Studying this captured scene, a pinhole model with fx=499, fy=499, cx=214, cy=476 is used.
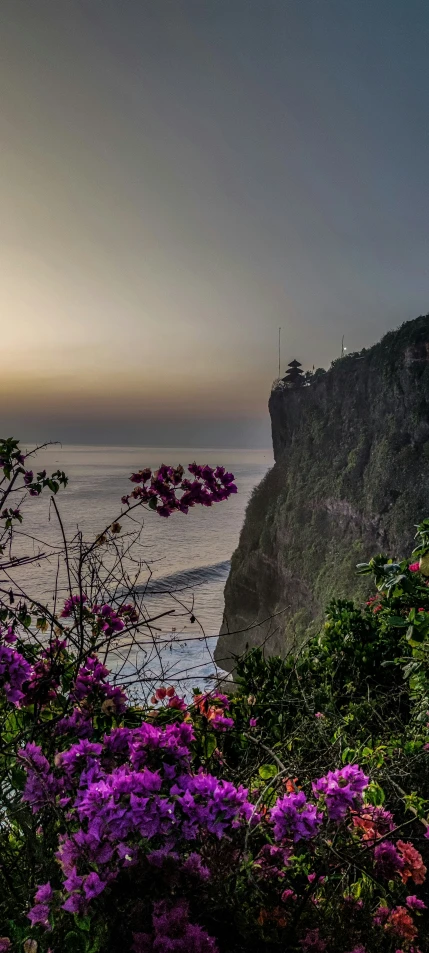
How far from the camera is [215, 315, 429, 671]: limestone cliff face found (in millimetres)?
30047

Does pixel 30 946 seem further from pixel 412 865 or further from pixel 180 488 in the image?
pixel 180 488

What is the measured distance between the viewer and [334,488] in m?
35.5

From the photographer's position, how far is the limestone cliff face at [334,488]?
3005 cm

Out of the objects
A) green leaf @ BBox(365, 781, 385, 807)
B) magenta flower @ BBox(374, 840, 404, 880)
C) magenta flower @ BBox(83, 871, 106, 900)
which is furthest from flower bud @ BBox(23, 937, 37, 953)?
green leaf @ BBox(365, 781, 385, 807)

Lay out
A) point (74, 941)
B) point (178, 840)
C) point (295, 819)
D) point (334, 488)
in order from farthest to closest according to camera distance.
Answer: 1. point (334, 488)
2. point (295, 819)
3. point (178, 840)
4. point (74, 941)

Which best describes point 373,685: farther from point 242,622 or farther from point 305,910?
point 242,622

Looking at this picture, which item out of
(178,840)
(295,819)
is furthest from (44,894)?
(295,819)

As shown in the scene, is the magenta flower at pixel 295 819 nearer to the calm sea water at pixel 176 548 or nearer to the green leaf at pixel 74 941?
the green leaf at pixel 74 941

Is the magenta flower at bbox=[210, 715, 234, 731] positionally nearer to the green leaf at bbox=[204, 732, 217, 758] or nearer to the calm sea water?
the green leaf at bbox=[204, 732, 217, 758]

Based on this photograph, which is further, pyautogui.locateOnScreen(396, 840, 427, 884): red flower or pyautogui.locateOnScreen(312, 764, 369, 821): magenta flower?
pyautogui.locateOnScreen(396, 840, 427, 884): red flower

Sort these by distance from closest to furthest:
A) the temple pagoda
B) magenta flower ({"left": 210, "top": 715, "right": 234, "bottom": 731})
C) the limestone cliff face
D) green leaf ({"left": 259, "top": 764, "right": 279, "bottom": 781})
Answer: green leaf ({"left": 259, "top": 764, "right": 279, "bottom": 781}), magenta flower ({"left": 210, "top": 715, "right": 234, "bottom": 731}), the limestone cliff face, the temple pagoda

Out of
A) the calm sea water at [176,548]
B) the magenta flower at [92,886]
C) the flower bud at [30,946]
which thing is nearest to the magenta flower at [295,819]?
the magenta flower at [92,886]

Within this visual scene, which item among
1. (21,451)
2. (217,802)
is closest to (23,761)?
(217,802)

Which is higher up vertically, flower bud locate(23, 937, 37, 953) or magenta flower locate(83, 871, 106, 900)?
magenta flower locate(83, 871, 106, 900)
